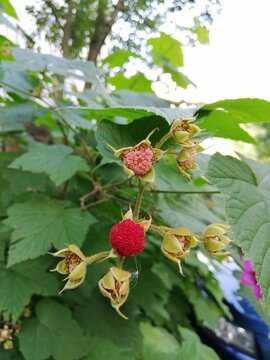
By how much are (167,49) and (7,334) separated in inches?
32.7

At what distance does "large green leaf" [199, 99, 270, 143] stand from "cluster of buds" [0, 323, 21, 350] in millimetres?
562

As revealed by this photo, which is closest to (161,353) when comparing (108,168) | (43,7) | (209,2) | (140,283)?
(140,283)

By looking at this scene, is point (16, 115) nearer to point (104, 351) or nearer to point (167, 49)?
point (167, 49)

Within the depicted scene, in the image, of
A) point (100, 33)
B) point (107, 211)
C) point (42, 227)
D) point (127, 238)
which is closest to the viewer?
point (127, 238)

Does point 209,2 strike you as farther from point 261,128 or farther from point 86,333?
point 261,128

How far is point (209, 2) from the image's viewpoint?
81 cm

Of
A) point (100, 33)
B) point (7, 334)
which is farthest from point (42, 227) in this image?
point (100, 33)

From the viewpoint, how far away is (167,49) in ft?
3.88

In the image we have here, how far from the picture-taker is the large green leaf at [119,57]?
1138mm

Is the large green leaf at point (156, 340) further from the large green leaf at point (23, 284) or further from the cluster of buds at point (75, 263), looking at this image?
the cluster of buds at point (75, 263)

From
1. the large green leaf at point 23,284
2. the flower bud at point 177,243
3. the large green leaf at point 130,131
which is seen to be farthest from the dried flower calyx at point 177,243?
the large green leaf at point 23,284

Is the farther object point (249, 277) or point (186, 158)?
point (249, 277)

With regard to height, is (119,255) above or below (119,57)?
below

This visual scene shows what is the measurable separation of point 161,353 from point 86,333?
20 centimetres
